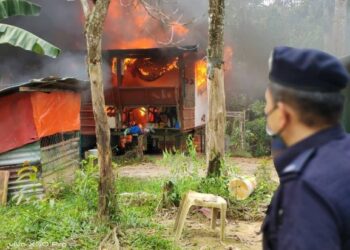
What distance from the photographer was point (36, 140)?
9000 mm

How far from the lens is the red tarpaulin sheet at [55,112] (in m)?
9.20

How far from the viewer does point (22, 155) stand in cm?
892

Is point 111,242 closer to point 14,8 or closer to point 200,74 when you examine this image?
point 14,8

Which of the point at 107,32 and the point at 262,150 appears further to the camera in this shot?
the point at 107,32

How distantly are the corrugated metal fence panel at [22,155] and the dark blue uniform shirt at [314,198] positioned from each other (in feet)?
26.8

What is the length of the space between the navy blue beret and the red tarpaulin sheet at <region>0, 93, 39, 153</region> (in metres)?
8.26

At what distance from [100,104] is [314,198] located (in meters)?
4.82

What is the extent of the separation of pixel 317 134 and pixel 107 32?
65.5 feet

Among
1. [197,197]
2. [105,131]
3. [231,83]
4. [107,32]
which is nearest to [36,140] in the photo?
[105,131]

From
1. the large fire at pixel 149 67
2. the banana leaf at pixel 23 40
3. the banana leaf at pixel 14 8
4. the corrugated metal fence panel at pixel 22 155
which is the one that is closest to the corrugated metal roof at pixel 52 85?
the corrugated metal fence panel at pixel 22 155

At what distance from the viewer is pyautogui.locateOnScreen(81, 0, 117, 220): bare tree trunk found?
19.2 ft

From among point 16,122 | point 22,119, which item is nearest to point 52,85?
point 22,119

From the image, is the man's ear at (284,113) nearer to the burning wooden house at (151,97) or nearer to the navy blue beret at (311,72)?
the navy blue beret at (311,72)

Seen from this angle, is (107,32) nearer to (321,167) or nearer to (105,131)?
(105,131)
